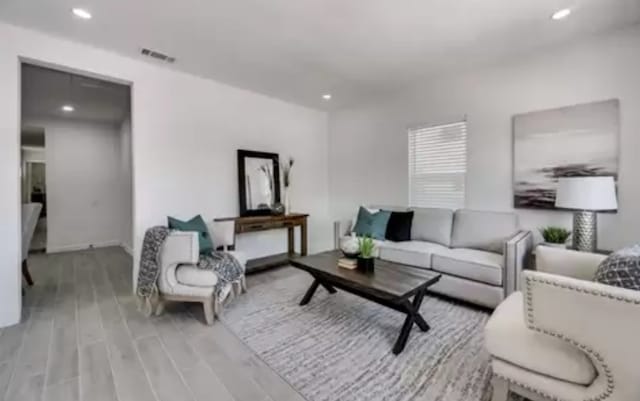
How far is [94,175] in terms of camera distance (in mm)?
6371

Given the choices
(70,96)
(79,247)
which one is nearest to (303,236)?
(70,96)

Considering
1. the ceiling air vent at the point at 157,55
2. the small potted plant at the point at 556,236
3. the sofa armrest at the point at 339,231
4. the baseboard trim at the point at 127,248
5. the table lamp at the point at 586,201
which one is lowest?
the baseboard trim at the point at 127,248

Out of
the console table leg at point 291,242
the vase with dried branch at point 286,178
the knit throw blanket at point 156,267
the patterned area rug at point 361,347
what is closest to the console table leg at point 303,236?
the console table leg at point 291,242

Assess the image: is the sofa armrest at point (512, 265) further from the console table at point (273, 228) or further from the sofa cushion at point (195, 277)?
the console table at point (273, 228)

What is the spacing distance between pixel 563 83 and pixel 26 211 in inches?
236

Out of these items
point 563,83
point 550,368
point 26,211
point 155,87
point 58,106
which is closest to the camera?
point 550,368

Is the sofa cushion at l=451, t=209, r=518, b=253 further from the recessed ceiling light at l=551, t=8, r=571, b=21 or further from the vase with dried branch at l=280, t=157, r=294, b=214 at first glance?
the vase with dried branch at l=280, t=157, r=294, b=214

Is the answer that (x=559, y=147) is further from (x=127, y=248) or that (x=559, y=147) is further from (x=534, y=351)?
(x=127, y=248)

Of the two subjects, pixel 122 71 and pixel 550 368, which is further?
pixel 122 71

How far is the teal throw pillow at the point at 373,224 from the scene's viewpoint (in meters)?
4.11

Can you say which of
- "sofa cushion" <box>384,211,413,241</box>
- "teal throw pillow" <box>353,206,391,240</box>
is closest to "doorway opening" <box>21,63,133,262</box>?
"teal throw pillow" <box>353,206,391,240</box>

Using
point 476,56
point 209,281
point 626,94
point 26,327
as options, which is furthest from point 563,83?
point 26,327

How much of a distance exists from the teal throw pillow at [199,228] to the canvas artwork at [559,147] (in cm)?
356

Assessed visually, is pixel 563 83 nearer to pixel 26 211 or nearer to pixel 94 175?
pixel 26 211
